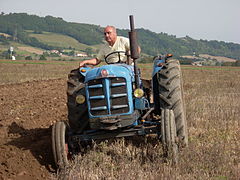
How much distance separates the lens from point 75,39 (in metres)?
155

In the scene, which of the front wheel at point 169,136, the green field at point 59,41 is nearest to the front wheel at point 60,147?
the front wheel at point 169,136

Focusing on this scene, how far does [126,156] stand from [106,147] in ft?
2.06

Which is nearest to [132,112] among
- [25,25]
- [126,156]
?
[126,156]

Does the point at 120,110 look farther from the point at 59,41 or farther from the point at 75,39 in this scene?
the point at 75,39

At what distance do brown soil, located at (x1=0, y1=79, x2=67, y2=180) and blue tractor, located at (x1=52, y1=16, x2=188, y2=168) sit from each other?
42cm

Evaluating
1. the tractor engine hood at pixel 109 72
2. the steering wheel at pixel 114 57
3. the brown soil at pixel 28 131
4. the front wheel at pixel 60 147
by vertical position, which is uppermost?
the steering wheel at pixel 114 57

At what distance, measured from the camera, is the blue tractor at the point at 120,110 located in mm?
5016

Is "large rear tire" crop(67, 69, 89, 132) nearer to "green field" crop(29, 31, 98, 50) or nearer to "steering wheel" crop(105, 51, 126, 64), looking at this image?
"steering wheel" crop(105, 51, 126, 64)

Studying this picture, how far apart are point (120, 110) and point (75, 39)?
500ft

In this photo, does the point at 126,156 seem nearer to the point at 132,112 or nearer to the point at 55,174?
the point at 132,112

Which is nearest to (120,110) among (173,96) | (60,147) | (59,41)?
(173,96)

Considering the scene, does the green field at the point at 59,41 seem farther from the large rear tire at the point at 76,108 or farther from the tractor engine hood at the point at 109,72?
the tractor engine hood at the point at 109,72

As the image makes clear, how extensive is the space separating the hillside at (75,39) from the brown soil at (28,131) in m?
115

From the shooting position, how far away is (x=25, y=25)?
17525cm
